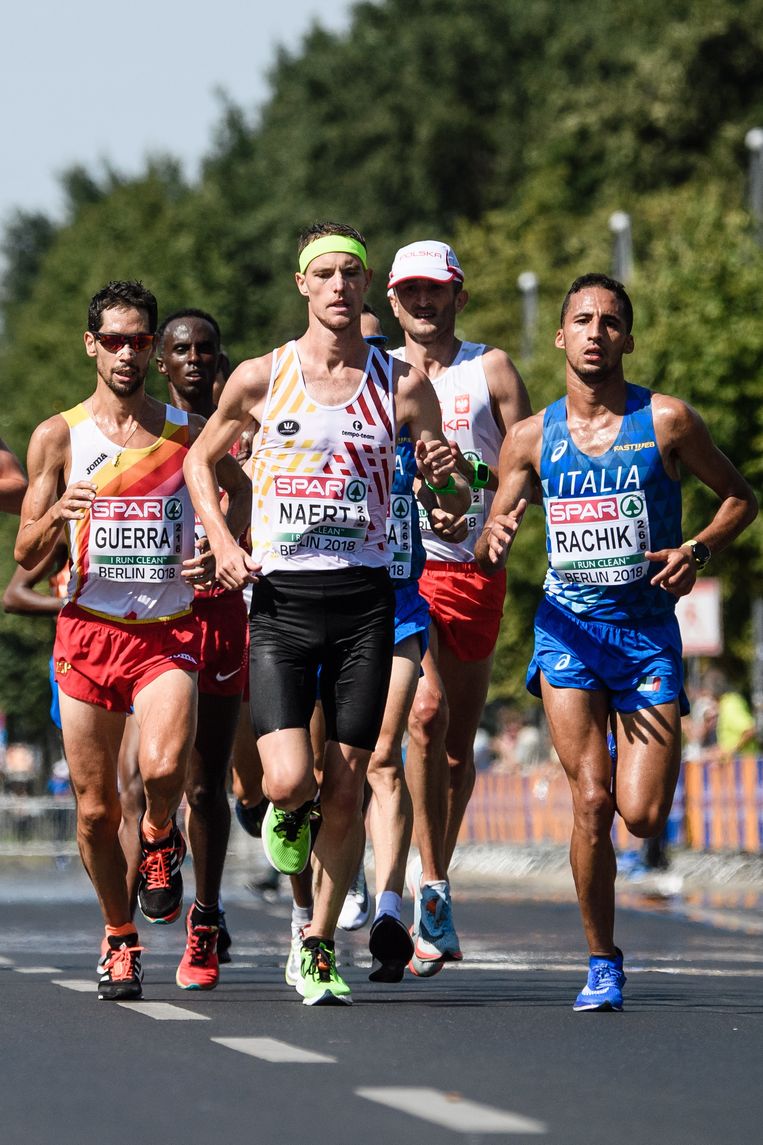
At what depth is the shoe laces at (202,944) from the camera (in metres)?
9.97

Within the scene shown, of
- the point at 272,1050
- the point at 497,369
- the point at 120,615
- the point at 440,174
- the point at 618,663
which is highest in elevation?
the point at 440,174

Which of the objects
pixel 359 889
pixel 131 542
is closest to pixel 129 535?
pixel 131 542

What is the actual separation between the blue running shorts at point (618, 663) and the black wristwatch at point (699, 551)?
0.92ft

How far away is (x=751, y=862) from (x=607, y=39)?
143 feet

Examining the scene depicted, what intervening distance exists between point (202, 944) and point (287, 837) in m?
1.21

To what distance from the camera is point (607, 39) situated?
62.9 metres

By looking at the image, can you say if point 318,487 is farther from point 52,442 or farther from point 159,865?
point 159,865

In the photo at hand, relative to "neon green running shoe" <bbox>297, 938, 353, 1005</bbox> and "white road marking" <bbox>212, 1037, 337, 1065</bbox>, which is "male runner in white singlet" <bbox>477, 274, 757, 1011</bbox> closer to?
"neon green running shoe" <bbox>297, 938, 353, 1005</bbox>

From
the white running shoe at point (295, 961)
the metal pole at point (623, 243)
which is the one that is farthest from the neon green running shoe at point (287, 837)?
the metal pole at point (623, 243)

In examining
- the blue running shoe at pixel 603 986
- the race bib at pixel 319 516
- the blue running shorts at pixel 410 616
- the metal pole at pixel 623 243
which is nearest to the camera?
the blue running shoe at pixel 603 986

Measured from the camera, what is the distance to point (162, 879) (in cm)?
954

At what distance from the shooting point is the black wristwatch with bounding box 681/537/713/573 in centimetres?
915

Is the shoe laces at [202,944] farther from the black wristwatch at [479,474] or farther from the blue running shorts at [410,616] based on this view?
the black wristwatch at [479,474]

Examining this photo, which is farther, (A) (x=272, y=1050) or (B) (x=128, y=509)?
(B) (x=128, y=509)
